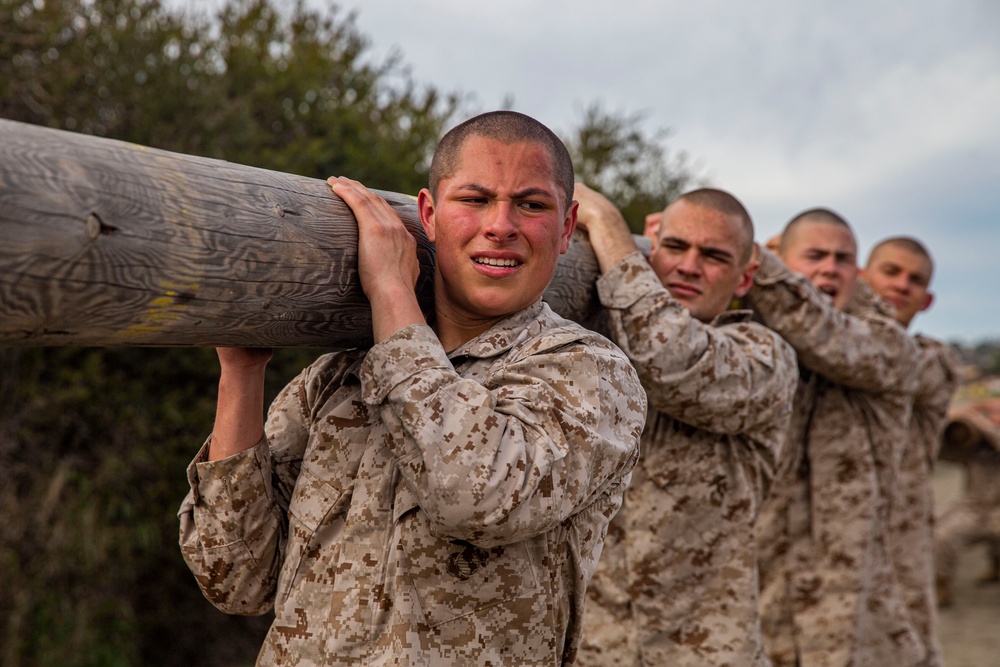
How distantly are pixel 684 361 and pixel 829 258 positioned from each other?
80.6 inches

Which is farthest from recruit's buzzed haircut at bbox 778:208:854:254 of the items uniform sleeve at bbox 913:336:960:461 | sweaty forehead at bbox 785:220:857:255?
uniform sleeve at bbox 913:336:960:461

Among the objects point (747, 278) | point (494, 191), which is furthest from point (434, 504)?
point (747, 278)

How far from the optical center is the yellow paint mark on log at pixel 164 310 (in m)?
1.76

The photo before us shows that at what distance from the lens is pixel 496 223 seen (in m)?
2.12

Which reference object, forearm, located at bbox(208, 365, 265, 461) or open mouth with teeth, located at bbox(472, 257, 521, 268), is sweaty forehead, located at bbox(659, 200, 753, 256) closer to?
open mouth with teeth, located at bbox(472, 257, 521, 268)

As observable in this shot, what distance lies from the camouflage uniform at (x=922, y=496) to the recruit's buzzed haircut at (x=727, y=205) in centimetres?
200

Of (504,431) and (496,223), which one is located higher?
(496,223)

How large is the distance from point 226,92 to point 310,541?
6432 millimetres

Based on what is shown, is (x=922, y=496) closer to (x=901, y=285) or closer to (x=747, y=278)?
(x=901, y=285)

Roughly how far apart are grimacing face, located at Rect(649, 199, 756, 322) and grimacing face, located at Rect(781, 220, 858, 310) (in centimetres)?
140

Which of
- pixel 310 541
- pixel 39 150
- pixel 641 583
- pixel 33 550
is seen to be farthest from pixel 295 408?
pixel 33 550

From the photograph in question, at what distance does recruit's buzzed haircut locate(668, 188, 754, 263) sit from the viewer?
3566 mm

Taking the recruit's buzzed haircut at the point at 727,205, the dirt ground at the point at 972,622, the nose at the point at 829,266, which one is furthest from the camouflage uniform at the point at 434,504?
the dirt ground at the point at 972,622

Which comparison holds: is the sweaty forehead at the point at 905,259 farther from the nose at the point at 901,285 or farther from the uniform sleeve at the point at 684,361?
the uniform sleeve at the point at 684,361
